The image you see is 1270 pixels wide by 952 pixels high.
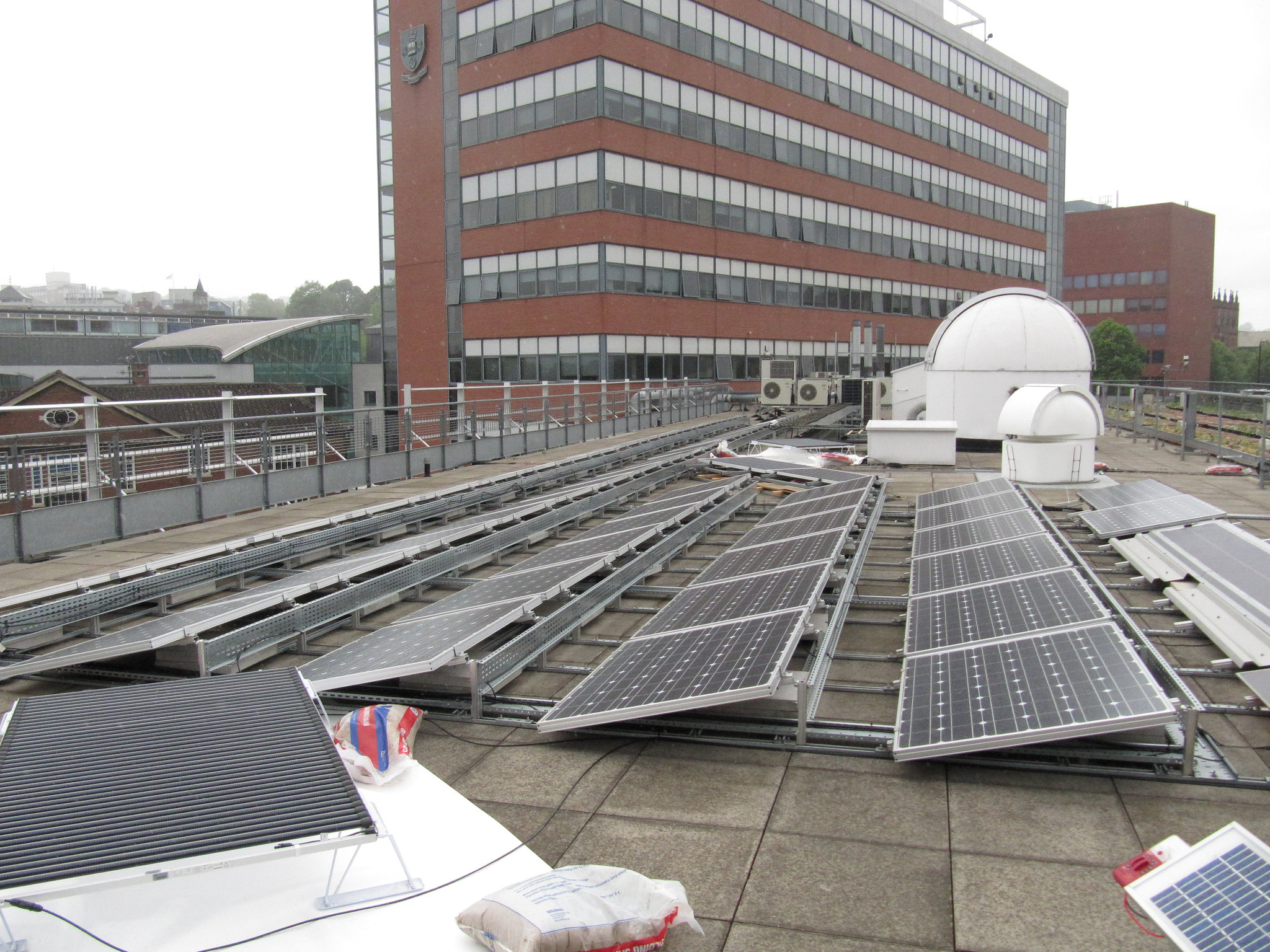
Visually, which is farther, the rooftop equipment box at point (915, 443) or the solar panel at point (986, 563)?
the rooftop equipment box at point (915, 443)

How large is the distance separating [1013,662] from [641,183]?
45227 millimetres

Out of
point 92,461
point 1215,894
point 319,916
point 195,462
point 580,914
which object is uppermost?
point 92,461

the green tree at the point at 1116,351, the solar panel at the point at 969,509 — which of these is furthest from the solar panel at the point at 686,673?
the green tree at the point at 1116,351

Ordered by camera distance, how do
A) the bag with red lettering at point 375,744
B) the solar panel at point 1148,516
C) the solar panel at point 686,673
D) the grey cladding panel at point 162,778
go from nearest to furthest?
the grey cladding panel at point 162,778 → the bag with red lettering at point 375,744 → the solar panel at point 686,673 → the solar panel at point 1148,516

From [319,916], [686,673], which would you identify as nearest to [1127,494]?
[686,673]

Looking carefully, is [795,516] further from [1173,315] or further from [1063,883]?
[1173,315]

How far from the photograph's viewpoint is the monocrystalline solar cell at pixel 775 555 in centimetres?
874

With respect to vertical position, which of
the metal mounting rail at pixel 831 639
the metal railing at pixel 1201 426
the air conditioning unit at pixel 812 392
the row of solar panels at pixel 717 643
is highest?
the air conditioning unit at pixel 812 392

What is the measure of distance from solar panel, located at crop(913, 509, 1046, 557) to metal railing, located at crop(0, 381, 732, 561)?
28.4ft

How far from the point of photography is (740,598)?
7.57 meters

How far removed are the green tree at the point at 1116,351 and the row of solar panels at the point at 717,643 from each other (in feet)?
345

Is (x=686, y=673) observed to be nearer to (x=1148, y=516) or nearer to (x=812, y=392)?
(x=1148, y=516)

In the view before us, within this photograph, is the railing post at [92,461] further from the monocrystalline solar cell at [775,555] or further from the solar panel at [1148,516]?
the solar panel at [1148,516]

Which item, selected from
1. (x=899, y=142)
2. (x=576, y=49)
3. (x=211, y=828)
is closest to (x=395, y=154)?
(x=576, y=49)
